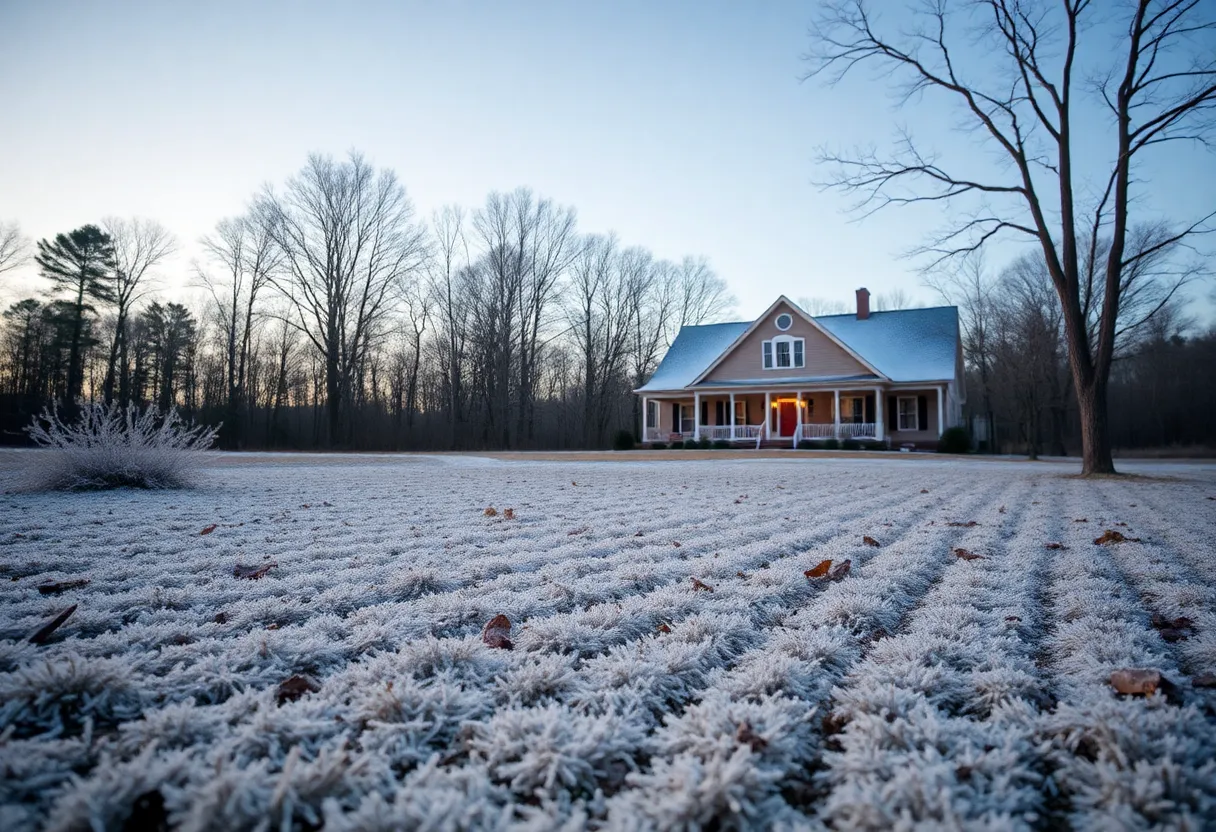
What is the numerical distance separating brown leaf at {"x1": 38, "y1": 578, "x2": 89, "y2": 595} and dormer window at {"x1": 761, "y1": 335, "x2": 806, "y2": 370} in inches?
954

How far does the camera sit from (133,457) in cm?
550

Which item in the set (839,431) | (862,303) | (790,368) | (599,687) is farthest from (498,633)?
(862,303)

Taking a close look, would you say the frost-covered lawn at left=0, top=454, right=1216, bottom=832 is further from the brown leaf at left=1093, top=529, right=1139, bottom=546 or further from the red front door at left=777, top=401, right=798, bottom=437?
the red front door at left=777, top=401, right=798, bottom=437

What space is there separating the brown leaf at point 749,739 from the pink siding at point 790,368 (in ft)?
78.7

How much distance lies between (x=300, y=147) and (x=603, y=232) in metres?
16.2

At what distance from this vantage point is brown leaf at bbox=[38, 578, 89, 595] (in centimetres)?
194

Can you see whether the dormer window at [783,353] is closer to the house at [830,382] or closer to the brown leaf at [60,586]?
the house at [830,382]

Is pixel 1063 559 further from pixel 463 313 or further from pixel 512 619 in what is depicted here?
pixel 463 313

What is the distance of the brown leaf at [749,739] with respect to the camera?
965 mm

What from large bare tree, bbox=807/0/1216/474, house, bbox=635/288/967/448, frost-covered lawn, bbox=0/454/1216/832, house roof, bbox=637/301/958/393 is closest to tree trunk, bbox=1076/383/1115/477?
large bare tree, bbox=807/0/1216/474

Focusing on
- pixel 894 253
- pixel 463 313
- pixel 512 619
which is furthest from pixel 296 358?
pixel 512 619

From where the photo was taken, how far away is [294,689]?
119cm

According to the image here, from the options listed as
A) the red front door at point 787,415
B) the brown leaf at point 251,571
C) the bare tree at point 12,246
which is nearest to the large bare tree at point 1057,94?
the brown leaf at point 251,571

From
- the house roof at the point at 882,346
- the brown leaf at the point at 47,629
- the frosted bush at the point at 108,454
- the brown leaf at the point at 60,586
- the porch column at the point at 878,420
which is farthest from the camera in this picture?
the house roof at the point at 882,346
